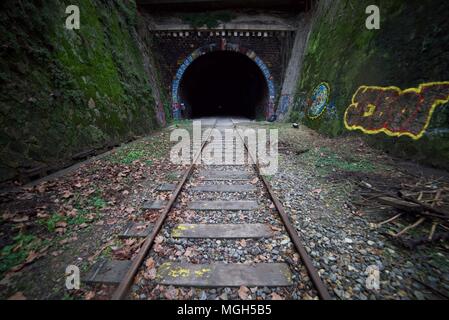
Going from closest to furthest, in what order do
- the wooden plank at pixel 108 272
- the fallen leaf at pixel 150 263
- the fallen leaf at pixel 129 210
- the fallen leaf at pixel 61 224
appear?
the wooden plank at pixel 108 272, the fallen leaf at pixel 150 263, the fallen leaf at pixel 61 224, the fallen leaf at pixel 129 210

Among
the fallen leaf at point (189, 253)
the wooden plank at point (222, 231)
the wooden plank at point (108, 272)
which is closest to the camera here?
the wooden plank at point (108, 272)

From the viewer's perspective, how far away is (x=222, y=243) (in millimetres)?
2680

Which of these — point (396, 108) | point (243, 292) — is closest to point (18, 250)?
point (243, 292)

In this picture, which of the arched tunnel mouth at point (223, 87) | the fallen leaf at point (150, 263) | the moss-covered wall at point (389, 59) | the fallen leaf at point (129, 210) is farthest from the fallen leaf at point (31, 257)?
the arched tunnel mouth at point (223, 87)

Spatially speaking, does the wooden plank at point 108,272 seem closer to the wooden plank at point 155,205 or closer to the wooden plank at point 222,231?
the wooden plank at point 222,231

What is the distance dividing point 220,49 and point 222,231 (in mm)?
14927

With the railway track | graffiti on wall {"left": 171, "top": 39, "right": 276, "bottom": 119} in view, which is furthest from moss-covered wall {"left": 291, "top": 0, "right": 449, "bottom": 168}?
graffiti on wall {"left": 171, "top": 39, "right": 276, "bottom": 119}

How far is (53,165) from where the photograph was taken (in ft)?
13.9

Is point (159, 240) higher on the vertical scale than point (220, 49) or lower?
lower

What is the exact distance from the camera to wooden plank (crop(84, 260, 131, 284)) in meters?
2.08

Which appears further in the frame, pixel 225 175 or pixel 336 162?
pixel 336 162

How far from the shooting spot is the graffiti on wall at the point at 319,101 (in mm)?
A: 8602

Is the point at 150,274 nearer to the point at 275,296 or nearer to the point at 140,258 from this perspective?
the point at 140,258

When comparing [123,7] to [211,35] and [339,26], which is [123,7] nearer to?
[211,35]
